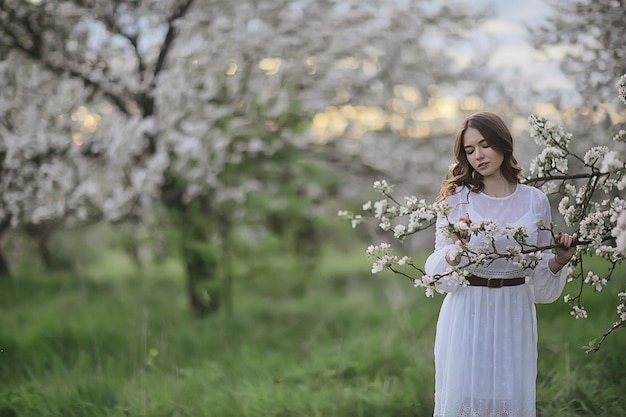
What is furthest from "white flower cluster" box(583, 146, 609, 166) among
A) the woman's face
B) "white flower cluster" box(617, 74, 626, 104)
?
the woman's face

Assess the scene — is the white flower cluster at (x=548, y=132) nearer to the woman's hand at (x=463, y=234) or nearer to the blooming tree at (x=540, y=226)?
the blooming tree at (x=540, y=226)

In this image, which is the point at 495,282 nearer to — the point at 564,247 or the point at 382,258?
the point at 564,247

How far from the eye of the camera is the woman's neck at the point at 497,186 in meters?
2.40

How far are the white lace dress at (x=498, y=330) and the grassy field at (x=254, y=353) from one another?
3.44ft

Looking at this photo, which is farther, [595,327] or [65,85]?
[65,85]

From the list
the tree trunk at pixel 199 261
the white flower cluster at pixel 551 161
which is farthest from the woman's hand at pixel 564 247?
the tree trunk at pixel 199 261

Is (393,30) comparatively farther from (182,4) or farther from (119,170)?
(119,170)

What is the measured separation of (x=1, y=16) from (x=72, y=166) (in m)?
1.37

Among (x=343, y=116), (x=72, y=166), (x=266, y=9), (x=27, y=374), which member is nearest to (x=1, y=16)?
(x=72, y=166)

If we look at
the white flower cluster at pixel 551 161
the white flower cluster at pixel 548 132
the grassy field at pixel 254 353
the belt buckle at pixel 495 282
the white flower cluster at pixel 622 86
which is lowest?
the grassy field at pixel 254 353

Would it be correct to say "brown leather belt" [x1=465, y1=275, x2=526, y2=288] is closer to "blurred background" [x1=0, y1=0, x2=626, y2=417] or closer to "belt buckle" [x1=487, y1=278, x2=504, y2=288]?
"belt buckle" [x1=487, y1=278, x2=504, y2=288]

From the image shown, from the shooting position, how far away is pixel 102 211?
18.5 ft

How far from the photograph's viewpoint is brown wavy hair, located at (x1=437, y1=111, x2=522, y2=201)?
2.34 m

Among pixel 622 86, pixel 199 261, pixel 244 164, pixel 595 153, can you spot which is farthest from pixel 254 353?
pixel 622 86
